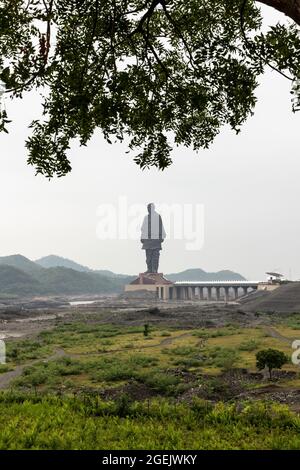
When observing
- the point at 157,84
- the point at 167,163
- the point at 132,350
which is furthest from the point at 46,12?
the point at 132,350

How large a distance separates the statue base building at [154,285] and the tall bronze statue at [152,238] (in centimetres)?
369

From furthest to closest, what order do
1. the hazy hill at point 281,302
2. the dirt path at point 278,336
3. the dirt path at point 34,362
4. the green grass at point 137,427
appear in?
the hazy hill at point 281,302
the dirt path at point 278,336
the dirt path at point 34,362
the green grass at point 137,427

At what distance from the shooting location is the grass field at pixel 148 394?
9125 mm

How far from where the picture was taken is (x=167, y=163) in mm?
12922

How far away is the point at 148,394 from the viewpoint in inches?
874

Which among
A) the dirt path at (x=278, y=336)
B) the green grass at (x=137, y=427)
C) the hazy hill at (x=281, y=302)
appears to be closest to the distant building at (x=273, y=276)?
the hazy hill at (x=281, y=302)

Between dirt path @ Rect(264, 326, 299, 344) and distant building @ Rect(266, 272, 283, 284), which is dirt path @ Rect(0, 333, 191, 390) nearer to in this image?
dirt path @ Rect(264, 326, 299, 344)

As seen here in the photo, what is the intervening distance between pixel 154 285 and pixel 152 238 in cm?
1959

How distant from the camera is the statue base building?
170m

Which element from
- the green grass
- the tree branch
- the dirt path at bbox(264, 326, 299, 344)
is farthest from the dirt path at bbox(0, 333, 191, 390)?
the tree branch

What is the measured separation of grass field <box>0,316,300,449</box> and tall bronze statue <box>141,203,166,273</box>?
115933 millimetres

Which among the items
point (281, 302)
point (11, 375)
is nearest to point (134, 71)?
point (11, 375)

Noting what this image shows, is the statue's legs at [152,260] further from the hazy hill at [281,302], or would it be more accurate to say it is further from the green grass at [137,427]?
the green grass at [137,427]
